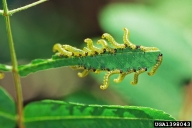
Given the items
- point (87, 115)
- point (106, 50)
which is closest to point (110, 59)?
point (106, 50)

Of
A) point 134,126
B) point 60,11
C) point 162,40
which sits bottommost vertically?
point 134,126

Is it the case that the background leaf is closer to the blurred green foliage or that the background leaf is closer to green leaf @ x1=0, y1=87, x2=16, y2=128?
the blurred green foliage

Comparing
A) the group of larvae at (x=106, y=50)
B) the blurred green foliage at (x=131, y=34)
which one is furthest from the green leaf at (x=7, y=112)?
the blurred green foliage at (x=131, y=34)

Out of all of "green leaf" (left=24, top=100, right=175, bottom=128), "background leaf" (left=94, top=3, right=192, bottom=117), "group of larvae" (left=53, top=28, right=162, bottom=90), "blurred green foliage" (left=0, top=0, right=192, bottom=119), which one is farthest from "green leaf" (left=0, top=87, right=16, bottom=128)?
"background leaf" (left=94, top=3, right=192, bottom=117)

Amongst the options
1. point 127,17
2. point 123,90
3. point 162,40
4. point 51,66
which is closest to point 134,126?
point 51,66

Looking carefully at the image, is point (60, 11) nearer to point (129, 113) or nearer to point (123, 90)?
point (123, 90)

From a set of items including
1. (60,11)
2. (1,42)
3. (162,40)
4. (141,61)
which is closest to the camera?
(141,61)

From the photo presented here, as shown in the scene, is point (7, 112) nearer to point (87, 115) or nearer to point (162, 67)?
point (87, 115)
